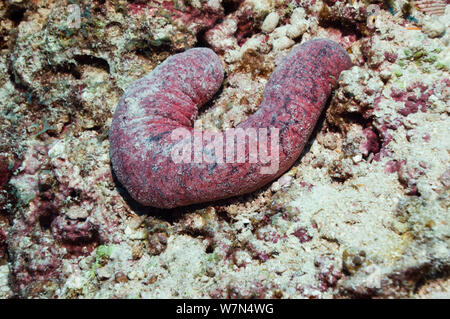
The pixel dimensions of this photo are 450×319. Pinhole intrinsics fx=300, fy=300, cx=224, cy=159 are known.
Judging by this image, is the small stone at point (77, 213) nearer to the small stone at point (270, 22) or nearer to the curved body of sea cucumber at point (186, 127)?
the curved body of sea cucumber at point (186, 127)

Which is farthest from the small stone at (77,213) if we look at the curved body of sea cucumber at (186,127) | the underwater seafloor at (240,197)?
the curved body of sea cucumber at (186,127)

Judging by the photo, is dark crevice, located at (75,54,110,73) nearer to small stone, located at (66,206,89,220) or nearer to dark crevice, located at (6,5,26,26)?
dark crevice, located at (6,5,26,26)

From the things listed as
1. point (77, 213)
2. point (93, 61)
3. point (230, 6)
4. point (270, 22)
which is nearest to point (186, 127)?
point (77, 213)

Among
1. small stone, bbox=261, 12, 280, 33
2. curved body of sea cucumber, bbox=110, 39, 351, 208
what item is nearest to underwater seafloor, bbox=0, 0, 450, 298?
small stone, bbox=261, 12, 280, 33
